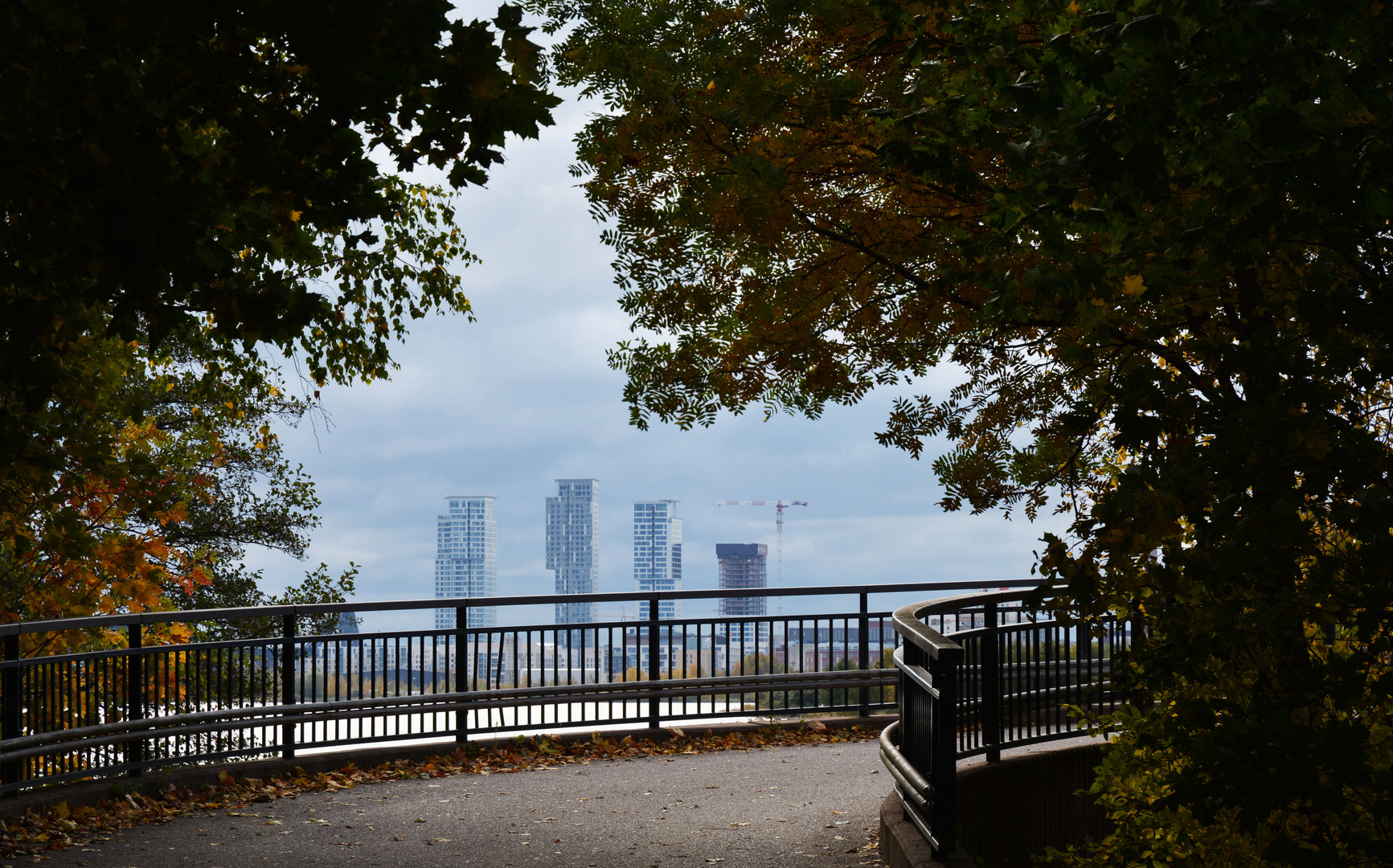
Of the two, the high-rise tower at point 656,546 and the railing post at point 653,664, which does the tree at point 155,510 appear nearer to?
the railing post at point 653,664

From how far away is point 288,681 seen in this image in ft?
33.9

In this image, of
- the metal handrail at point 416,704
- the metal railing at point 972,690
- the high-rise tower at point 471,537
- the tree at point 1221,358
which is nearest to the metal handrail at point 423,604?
the metal handrail at point 416,704

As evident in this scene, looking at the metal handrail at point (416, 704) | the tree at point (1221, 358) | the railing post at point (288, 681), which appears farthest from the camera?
the railing post at point (288, 681)

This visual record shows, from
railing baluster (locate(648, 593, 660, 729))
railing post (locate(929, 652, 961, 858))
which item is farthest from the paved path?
railing post (locate(929, 652, 961, 858))

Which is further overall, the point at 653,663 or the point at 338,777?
the point at 653,663

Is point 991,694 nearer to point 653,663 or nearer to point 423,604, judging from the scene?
point 653,663

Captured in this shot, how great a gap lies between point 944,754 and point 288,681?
6.28m

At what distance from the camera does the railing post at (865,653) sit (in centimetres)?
1266

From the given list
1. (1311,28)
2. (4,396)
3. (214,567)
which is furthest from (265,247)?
(214,567)

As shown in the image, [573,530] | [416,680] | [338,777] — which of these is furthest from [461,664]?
[573,530]

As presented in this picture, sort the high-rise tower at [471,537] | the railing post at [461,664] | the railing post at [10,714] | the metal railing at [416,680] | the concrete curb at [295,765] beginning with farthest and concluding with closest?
the high-rise tower at [471,537], the railing post at [461,664], the metal railing at [416,680], the concrete curb at [295,765], the railing post at [10,714]

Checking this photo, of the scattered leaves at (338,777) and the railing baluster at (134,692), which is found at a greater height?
the railing baluster at (134,692)

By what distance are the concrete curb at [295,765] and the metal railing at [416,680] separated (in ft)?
0.33

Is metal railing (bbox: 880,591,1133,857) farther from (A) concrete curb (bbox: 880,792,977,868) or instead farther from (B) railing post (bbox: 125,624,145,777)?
(B) railing post (bbox: 125,624,145,777)
